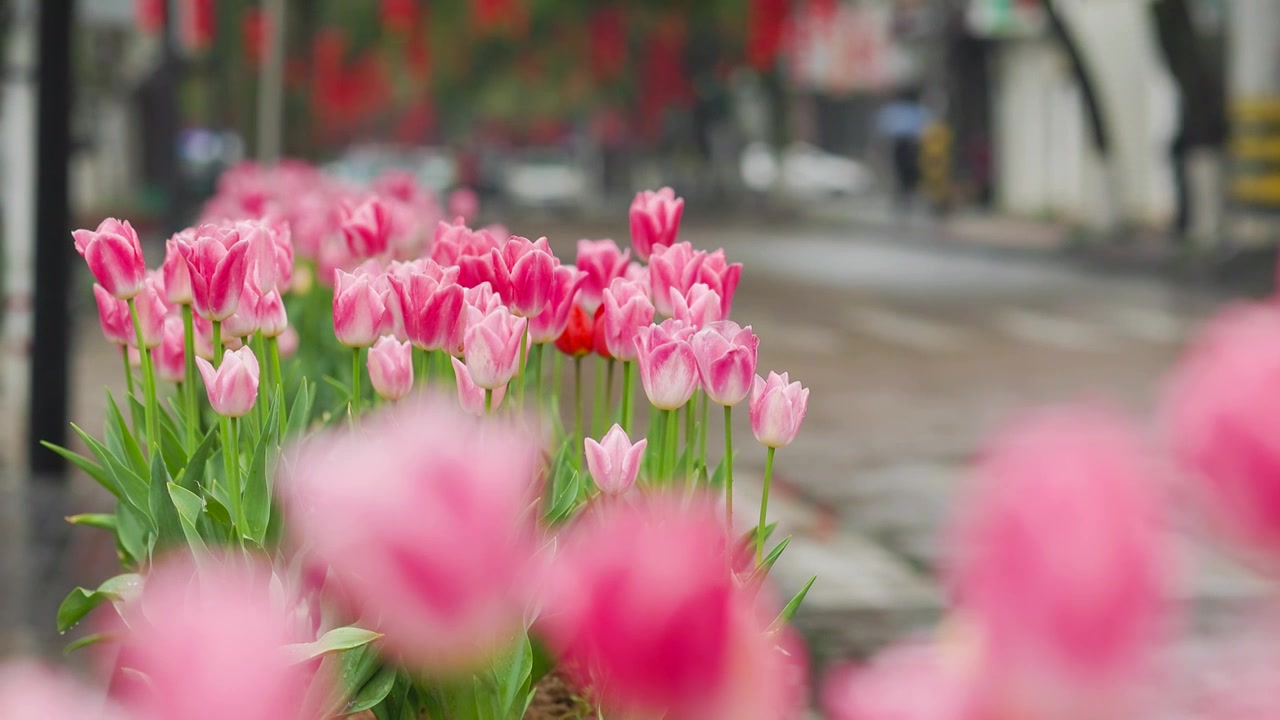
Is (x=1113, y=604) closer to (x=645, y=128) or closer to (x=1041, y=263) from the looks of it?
(x=1041, y=263)

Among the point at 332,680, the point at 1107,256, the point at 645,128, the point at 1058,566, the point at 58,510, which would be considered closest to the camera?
the point at 1058,566

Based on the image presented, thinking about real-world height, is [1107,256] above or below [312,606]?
below

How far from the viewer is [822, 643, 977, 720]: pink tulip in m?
0.59

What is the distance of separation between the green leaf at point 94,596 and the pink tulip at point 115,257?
1.39 ft

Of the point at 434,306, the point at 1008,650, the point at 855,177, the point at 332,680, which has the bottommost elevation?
the point at 855,177

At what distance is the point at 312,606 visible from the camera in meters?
2.26

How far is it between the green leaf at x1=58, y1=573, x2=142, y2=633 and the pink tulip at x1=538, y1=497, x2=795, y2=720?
2054 mm

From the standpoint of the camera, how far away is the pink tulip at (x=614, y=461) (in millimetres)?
2070

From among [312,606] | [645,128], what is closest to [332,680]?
[312,606]

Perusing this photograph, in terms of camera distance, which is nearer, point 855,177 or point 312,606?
point 312,606

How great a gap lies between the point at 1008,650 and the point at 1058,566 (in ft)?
0.13

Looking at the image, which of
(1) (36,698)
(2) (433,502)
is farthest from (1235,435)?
(1) (36,698)

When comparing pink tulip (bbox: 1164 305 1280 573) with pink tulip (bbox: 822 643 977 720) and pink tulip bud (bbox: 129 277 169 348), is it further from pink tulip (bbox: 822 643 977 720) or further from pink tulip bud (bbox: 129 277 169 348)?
pink tulip bud (bbox: 129 277 169 348)

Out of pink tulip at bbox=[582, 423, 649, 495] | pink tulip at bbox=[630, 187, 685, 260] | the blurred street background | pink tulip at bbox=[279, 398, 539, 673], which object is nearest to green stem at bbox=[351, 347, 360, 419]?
pink tulip at bbox=[582, 423, 649, 495]
